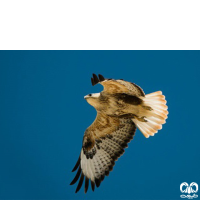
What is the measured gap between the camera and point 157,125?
7.32 meters

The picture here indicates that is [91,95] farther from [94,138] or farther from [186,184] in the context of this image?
[186,184]

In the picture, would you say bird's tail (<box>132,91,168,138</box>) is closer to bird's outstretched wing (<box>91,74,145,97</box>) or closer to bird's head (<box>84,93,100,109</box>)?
bird's outstretched wing (<box>91,74,145,97</box>)

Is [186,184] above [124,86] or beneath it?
beneath

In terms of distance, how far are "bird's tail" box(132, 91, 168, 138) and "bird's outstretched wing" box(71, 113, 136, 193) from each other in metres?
0.22

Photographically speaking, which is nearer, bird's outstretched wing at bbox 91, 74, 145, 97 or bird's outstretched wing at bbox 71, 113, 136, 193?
bird's outstretched wing at bbox 91, 74, 145, 97

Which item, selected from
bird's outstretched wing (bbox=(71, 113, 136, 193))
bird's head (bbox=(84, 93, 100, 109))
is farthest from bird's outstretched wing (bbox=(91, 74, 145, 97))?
bird's outstretched wing (bbox=(71, 113, 136, 193))

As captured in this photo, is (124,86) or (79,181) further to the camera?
(79,181)

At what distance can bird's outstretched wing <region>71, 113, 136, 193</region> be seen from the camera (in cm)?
735

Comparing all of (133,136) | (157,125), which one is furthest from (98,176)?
(157,125)

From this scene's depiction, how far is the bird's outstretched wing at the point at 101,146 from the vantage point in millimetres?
7352

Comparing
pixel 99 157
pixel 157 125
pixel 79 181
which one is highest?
pixel 157 125

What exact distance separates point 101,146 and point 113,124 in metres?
0.52

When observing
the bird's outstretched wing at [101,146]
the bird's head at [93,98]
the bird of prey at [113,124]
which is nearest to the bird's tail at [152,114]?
the bird of prey at [113,124]

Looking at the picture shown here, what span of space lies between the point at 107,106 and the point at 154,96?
3.09 feet
